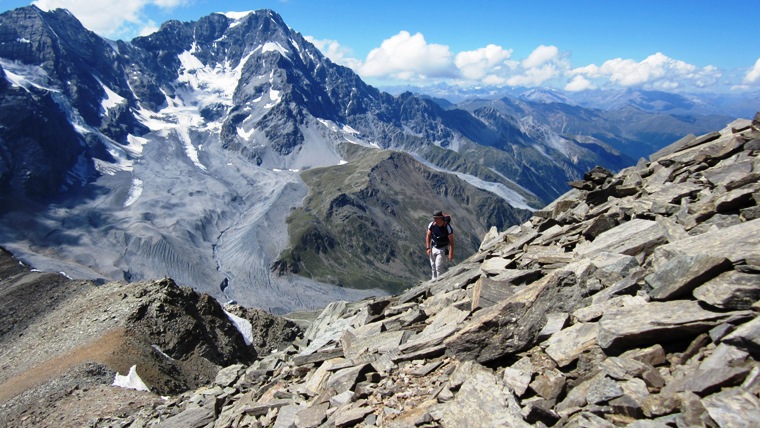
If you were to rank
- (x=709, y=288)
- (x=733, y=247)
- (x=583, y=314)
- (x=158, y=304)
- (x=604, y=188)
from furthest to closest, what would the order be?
1. (x=158, y=304)
2. (x=604, y=188)
3. (x=583, y=314)
4. (x=733, y=247)
5. (x=709, y=288)

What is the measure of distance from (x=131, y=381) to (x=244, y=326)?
22013mm

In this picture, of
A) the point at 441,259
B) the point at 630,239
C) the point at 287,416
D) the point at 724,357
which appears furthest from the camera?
the point at 441,259

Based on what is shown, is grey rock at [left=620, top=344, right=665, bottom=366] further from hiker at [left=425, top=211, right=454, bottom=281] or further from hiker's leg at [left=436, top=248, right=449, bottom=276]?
hiker's leg at [left=436, top=248, right=449, bottom=276]

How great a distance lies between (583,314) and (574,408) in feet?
12.5

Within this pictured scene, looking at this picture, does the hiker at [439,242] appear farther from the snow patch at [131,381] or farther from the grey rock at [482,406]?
the snow patch at [131,381]

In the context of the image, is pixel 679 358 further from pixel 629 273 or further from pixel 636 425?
pixel 629 273

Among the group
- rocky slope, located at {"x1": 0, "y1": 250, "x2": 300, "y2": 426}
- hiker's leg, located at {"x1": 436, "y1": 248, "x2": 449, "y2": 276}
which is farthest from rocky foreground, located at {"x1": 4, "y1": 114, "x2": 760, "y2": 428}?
rocky slope, located at {"x1": 0, "y1": 250, "x2": 300, "y2": 426}

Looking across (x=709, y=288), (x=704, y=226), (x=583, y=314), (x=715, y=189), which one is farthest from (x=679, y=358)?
(x=715, y=189)

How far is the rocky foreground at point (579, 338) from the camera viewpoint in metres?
9.14

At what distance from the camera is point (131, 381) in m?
31.2

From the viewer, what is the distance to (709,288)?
34.1ft

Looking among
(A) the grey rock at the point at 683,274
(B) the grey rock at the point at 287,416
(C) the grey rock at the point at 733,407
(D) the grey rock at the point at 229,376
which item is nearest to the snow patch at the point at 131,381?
(D) the grey rock at the point at 229,376

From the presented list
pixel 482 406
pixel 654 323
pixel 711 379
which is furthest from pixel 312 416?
pixel 711 379

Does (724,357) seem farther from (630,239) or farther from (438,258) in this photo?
(438,258)
